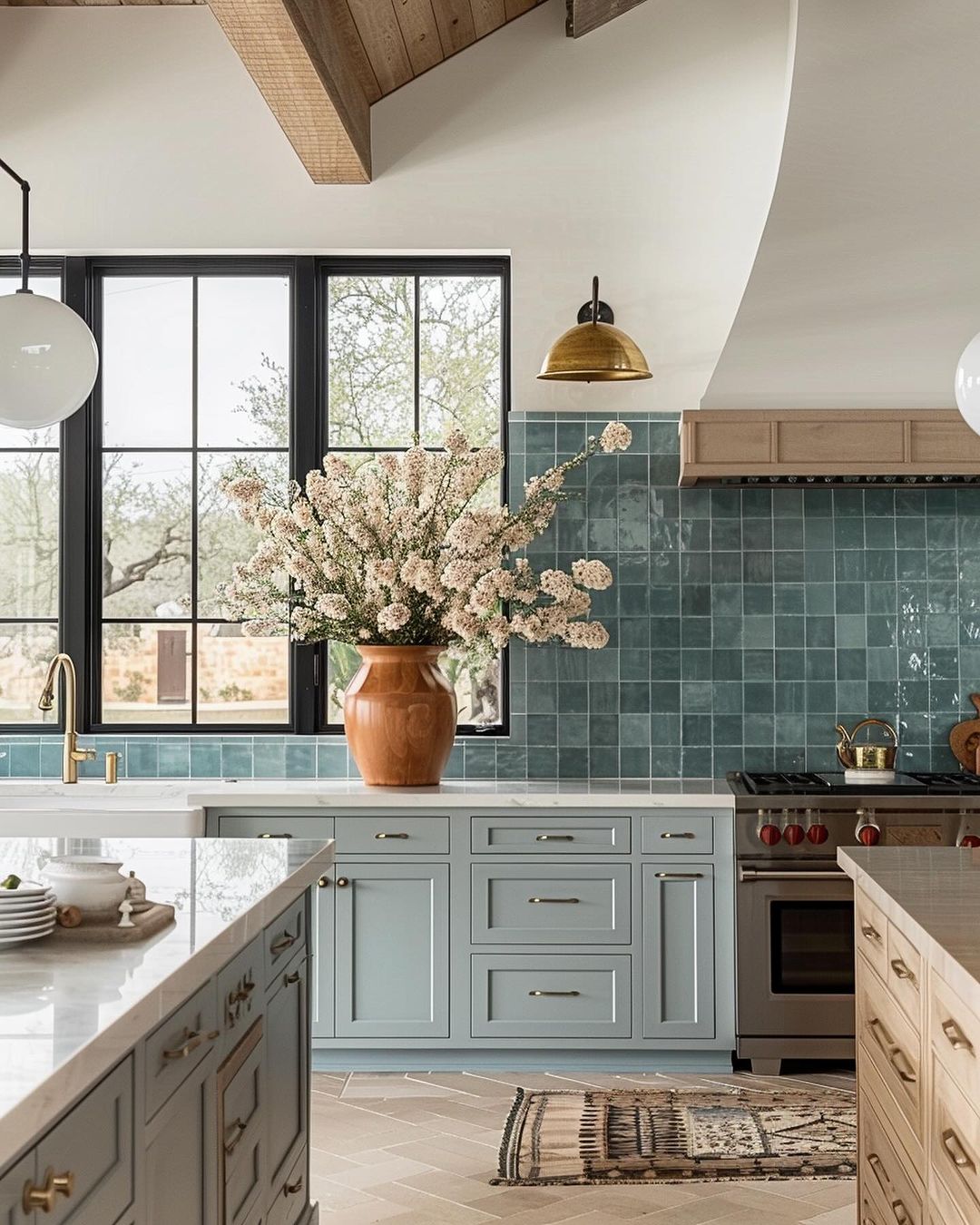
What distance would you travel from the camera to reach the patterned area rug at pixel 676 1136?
12.1 feet

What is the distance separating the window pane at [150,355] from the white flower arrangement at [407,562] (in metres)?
0.86

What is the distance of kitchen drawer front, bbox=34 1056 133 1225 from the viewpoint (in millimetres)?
1474

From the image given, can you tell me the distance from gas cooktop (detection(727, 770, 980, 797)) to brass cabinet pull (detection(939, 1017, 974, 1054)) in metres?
2.52

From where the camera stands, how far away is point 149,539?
5379 mm

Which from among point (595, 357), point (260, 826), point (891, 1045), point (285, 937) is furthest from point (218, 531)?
point (891, 1045)

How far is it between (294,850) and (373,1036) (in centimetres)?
180

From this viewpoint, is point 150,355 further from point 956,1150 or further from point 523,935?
point 956,1150

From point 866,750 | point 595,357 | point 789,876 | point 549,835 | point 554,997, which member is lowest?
point 554,997

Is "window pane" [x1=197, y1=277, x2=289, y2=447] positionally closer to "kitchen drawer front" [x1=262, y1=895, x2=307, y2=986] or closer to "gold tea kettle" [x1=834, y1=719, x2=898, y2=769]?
"gold tea kettle" [x1=834, y1=719, x2=898, y2=769]

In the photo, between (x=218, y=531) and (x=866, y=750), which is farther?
(x=218, y=531)

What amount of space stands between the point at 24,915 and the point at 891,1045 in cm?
158

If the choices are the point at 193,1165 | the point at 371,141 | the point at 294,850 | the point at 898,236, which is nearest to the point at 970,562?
the point at 898,236

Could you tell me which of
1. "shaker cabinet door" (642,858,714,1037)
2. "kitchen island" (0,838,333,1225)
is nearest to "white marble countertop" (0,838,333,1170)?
"kitchen island" (0,838,333,1225)

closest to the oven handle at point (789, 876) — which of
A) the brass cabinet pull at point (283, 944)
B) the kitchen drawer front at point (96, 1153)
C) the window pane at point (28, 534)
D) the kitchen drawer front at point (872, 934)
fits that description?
the kitchen drawer front at point (872, 934)
